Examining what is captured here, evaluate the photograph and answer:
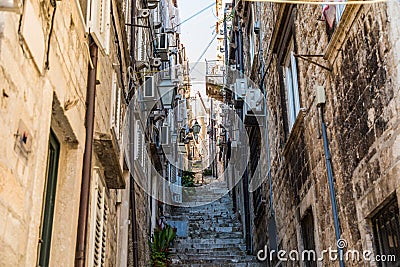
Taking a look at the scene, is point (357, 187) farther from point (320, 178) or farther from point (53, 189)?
point (53, 189)

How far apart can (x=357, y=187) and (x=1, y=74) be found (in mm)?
4073

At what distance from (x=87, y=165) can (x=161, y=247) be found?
883cm

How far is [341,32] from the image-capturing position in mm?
6152

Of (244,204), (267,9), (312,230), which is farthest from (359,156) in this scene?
(244,204)

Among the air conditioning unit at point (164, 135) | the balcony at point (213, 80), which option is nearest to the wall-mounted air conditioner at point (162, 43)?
the air conditioning unit at point (164, 135)

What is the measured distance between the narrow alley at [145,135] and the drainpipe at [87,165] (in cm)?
1

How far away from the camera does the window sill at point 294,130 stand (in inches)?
330

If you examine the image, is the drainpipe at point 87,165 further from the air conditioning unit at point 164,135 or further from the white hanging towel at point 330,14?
the air conditioning unit at point 164,135

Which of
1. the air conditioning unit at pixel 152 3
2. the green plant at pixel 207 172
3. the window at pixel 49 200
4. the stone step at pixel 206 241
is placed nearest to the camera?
the window at pixel 49 200

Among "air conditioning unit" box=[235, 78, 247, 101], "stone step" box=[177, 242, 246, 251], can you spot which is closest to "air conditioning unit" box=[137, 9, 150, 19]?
"air conditioning unit" box=[235, 78, 247, 101]

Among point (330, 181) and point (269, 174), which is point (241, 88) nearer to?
point (269, 174)

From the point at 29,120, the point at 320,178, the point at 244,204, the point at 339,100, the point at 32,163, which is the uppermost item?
the point at 244,204

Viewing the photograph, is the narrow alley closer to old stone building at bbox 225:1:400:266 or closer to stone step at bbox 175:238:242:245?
old stone building at bbox 225:1:400:266

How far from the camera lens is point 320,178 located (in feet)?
24.4
